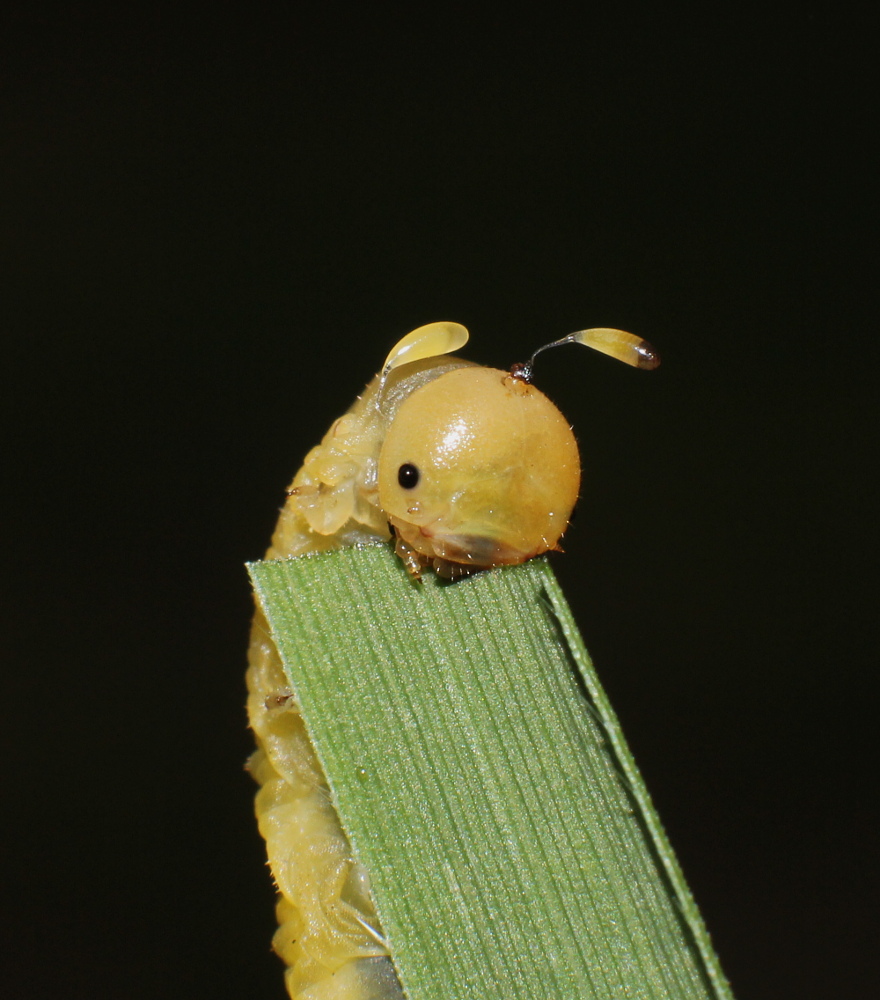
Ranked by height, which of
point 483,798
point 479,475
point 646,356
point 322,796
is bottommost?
point 483,798

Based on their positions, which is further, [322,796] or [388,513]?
[322,796]

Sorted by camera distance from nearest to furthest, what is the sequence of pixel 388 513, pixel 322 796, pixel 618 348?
1. pixel 388 513
2. pixel 618 348
3. pixel 322 796

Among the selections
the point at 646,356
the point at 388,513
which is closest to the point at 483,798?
the point at 388,513

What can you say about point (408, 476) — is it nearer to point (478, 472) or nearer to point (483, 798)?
point (478, 472)

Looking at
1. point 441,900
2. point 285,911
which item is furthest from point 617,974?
point 285,911

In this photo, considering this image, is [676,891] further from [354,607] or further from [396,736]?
[354,607]

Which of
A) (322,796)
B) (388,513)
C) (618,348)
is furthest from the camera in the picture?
(322,796)

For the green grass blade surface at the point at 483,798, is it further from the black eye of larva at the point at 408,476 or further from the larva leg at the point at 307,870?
the larva leg at the point at 307,870
